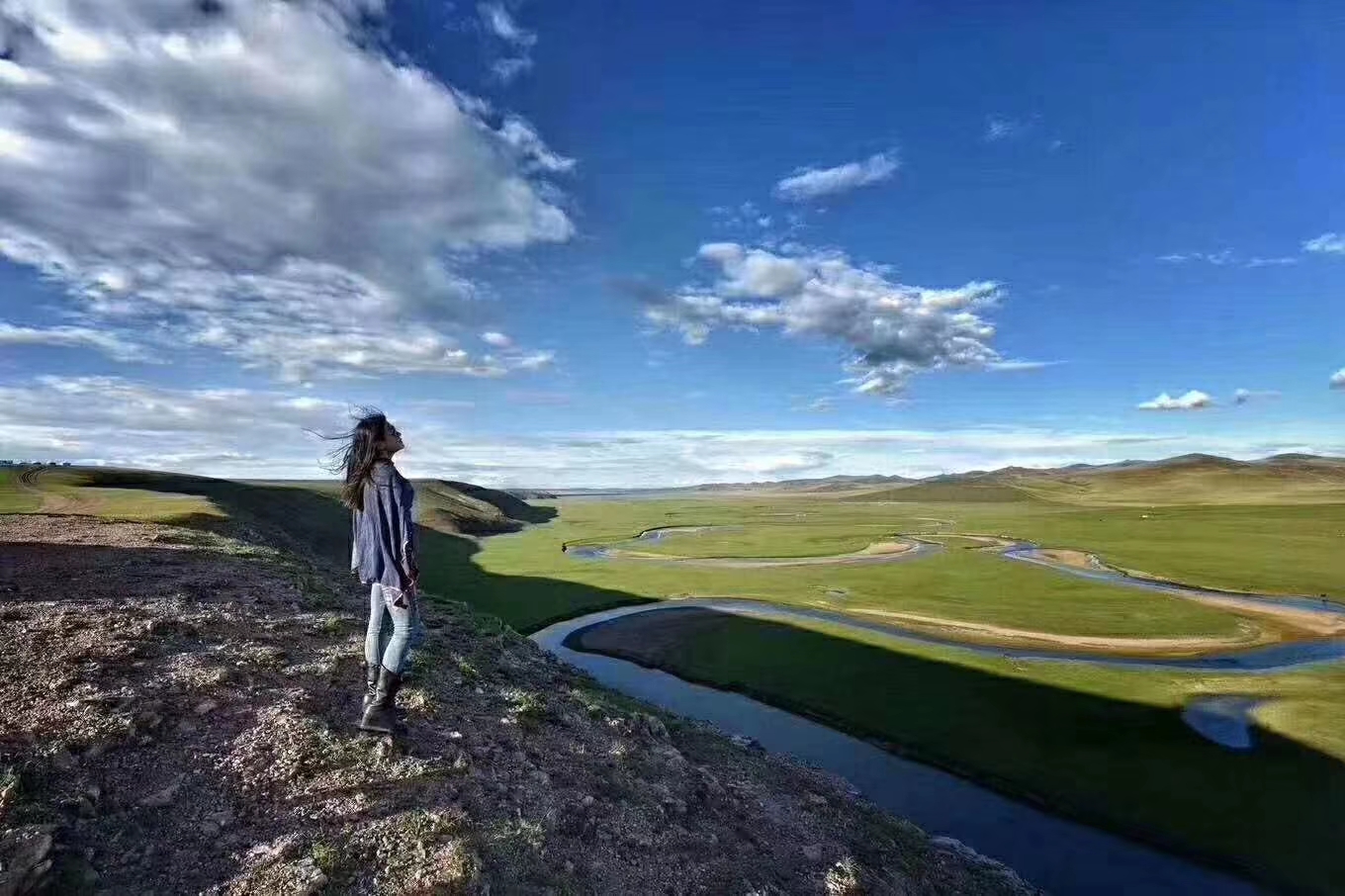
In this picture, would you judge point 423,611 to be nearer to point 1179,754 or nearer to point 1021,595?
point 1179,754

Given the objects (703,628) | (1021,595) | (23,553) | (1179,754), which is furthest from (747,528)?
(23,553)

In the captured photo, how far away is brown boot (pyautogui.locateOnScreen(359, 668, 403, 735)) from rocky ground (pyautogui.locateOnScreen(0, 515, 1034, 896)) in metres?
0.22

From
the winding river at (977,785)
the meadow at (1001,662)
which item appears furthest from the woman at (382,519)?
the meadow at (1001,662)

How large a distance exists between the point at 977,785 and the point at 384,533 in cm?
1980

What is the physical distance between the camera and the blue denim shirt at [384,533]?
9336 millimetres

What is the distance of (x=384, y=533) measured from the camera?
9.32 meters

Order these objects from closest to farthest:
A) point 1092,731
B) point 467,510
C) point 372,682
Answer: point 372,682
point 1092,731
point 467,510

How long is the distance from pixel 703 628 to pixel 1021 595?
2572 cm

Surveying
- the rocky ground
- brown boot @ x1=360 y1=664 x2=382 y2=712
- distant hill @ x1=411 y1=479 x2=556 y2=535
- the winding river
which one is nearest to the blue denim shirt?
brown boot @ x1=360 y1=664 x2=382 y2=712

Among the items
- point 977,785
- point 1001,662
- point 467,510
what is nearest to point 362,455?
point 977,785

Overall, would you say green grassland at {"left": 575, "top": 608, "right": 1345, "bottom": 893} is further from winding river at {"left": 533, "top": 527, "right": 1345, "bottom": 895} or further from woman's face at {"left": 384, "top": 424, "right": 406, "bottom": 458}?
woman's face at {"left": 384, "top": 424, "right": 406, "bottom": 458}

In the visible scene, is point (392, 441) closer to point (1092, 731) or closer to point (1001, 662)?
point (1092, 731)

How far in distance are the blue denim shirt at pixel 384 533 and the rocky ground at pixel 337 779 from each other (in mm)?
3154

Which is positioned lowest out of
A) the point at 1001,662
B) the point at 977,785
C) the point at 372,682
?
the point at 977,785
